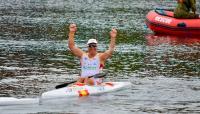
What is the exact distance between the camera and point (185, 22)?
38250mm

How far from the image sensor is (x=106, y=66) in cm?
2681

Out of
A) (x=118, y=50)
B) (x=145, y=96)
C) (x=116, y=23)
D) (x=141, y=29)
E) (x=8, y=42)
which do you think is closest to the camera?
(x=145, y=96)

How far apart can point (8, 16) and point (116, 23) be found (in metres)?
7.83

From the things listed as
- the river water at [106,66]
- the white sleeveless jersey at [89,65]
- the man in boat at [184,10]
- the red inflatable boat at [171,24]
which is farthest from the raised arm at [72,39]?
the man in boat at [184,10]

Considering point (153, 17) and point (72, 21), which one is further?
point (72, 21)

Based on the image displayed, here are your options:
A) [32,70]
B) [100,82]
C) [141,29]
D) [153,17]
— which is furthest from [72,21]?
[100,82]

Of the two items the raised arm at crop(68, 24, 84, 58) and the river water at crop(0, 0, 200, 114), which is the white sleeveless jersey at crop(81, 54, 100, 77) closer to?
the raised arm at crop(68, 24, 84, 58)

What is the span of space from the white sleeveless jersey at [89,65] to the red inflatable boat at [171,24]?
680 inches

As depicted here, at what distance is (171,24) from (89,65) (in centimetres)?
1759

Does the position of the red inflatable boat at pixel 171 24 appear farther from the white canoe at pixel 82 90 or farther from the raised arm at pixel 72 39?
the raised arm at pixel 72 39

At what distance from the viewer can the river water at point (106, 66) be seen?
19.6 m

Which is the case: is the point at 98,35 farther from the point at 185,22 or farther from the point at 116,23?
the point at 116,23

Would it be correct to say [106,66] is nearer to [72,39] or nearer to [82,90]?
[72,39]

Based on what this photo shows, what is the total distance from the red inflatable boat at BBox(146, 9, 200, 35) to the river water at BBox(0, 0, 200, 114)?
21.3 inches
